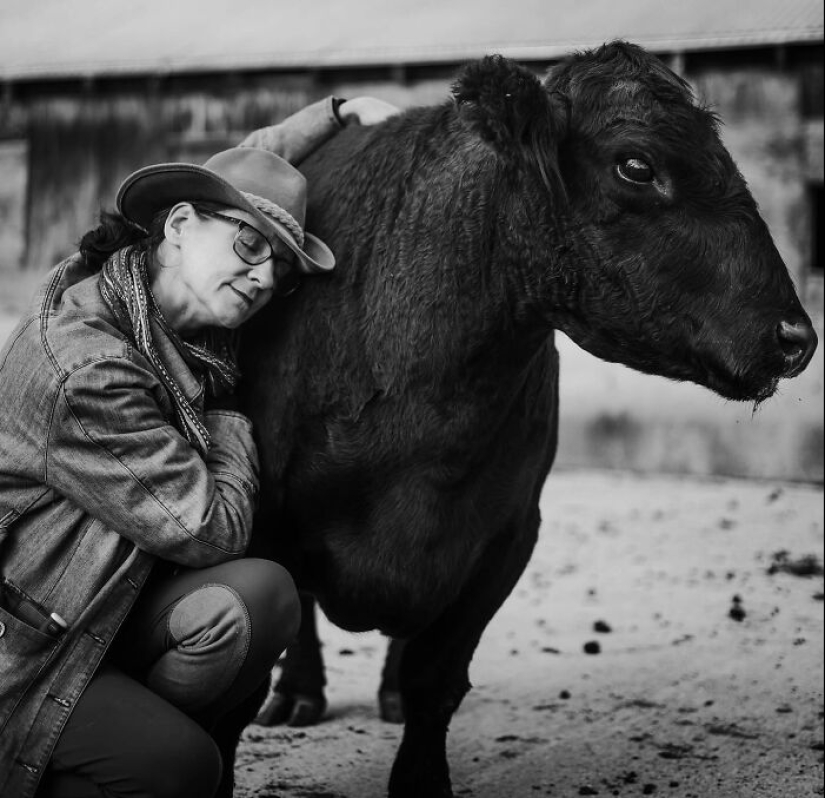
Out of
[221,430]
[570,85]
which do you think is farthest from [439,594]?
[570,85]

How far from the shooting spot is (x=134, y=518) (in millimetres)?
2578

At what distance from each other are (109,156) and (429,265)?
1229cm

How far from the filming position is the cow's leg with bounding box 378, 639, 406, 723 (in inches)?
185

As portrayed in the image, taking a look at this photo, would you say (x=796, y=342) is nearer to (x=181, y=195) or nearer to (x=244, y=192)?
(x=244, y=192)

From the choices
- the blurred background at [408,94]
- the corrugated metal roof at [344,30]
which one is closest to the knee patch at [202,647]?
the blurred background at [408,94]

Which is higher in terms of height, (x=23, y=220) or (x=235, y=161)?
(x=235, y=161)

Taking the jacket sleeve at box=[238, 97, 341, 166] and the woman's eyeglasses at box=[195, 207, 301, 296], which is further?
the jacket sleeve at box=[238, 97, 341, 166]

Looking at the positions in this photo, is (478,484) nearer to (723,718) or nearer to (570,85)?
(570,85)

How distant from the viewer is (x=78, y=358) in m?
2.57

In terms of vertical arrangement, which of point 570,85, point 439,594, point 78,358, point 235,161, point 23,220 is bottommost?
point 23,220

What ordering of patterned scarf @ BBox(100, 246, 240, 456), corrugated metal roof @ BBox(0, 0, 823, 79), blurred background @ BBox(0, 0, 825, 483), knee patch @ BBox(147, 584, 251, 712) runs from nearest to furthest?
knee patch @ BBox(147, 584, 251, 712) < patterned scarf @ BBox(100, 246, 240, 456) < blurred background @ BBox(0, 0, 825, 483) < corrugated metal roof @ BBox(0, 0, 823, 79)

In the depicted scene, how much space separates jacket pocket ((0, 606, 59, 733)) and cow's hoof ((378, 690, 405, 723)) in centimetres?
237

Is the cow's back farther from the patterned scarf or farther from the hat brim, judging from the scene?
the patterned scarf

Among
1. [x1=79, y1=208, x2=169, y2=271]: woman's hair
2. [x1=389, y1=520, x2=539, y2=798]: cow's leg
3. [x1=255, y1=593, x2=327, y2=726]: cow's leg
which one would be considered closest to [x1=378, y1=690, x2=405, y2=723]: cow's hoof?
[x1=255, y1=593, x2=327, y2=726]: cow's leg
